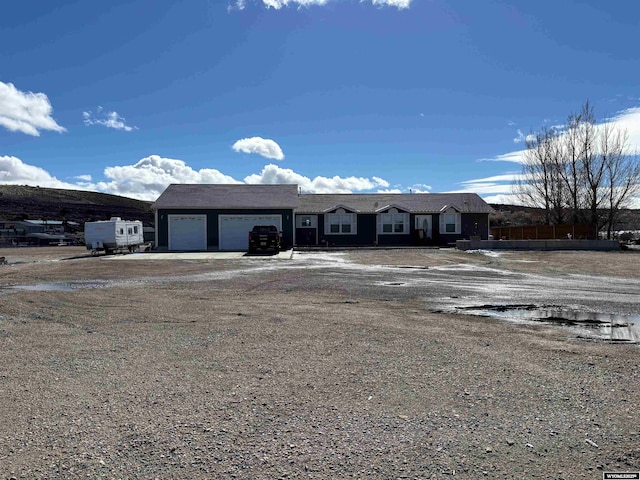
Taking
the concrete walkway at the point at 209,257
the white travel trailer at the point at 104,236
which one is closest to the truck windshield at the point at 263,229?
the concrete walkway at the point at 209,257

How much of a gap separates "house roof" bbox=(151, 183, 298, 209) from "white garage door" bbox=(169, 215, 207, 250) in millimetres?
921

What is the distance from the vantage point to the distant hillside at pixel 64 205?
3031 inches

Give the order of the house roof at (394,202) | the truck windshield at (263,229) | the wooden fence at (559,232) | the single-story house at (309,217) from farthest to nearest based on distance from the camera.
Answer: the house roof at (394,202)
the wooden fence at (559,232)
the single-story house at (309,217)
the truck windshield at (263,229)

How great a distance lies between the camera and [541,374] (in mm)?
5672

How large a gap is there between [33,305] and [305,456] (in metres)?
9.56

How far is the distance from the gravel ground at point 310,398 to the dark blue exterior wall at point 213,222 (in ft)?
87.6

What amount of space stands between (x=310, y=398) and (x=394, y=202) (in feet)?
122

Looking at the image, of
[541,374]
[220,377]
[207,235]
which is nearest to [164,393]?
[220,377]

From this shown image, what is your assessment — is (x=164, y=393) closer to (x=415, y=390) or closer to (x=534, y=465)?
(x=415, y=390)

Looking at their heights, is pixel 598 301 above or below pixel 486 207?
below

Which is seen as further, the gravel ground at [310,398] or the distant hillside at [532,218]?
the distant hillside at [532,218]

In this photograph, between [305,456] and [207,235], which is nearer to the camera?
[305,456]

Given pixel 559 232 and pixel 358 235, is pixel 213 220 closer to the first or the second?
pixel 358 235

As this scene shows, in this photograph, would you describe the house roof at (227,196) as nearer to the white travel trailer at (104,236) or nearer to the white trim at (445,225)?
the white travel trailer at (104,236)
